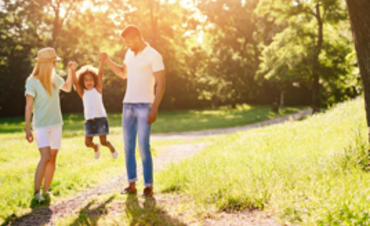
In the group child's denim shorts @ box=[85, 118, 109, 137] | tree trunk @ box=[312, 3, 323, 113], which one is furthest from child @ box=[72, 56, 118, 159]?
tree trunk @ box=[312, 3, 323, 113]

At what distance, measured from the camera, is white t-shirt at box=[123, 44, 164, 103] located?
463 centimetres

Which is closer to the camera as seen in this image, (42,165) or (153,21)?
(42,165)

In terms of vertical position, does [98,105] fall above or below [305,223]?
above

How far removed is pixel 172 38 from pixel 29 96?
33913mm

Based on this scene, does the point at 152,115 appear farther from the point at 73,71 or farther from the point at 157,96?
the point at 73,71

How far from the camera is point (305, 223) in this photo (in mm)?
3045

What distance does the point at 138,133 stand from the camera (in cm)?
468

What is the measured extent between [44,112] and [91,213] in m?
1.76

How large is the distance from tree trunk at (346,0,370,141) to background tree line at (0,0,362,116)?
17.5 metres

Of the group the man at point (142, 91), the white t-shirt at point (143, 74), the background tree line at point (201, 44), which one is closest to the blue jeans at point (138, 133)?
the man at point (142, 91)

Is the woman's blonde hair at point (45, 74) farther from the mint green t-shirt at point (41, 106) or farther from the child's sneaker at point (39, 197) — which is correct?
the child's sneaker at point (39, 197)

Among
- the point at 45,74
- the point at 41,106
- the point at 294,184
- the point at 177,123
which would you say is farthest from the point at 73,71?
the point at 177,123

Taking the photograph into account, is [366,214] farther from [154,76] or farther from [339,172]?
[154,76]

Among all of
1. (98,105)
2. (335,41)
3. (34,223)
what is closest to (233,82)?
(335,41)
